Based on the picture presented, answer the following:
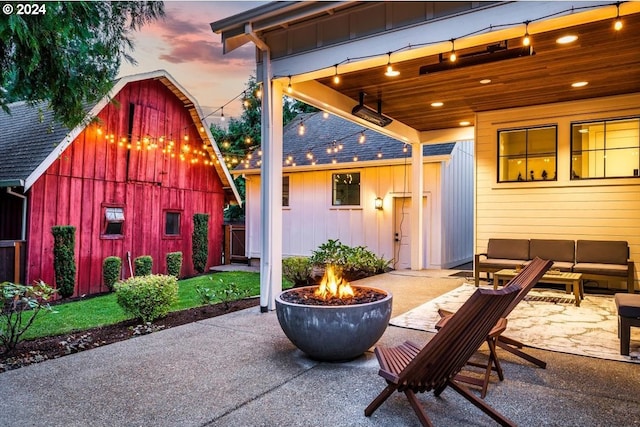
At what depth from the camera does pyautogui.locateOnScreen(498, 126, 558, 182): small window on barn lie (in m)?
8.02

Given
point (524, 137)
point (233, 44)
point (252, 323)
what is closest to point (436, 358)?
point (252, 323)

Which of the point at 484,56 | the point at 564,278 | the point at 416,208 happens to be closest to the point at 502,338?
the point at 564,278

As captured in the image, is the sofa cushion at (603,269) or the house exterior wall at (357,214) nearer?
the sofa cushion at (603,269)

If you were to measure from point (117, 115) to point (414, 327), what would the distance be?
977 centimetres

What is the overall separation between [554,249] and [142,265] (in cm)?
994

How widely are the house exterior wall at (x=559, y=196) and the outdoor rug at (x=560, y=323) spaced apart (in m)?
1.49

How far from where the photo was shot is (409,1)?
4637 mm

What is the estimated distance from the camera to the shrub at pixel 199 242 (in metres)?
13.2

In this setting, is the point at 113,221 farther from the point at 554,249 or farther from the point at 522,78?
the point at 554,249

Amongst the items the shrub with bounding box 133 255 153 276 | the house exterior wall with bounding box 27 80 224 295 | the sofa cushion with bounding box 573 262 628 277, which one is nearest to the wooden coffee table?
Result: the sofa cushion with bounding box 573 262 628 277

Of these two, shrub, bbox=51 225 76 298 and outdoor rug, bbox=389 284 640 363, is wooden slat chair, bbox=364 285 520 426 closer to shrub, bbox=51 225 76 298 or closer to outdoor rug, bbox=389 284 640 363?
outdoor rug, bbox=389 284 640 363

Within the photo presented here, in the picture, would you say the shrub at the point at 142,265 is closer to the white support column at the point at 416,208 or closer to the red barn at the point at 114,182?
the red barn at the point at 114,182

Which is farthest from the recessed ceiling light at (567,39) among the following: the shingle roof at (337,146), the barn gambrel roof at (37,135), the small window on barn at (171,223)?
the small window on barn at (171,223)

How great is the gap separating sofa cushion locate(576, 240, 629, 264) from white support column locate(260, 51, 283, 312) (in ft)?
18.4
